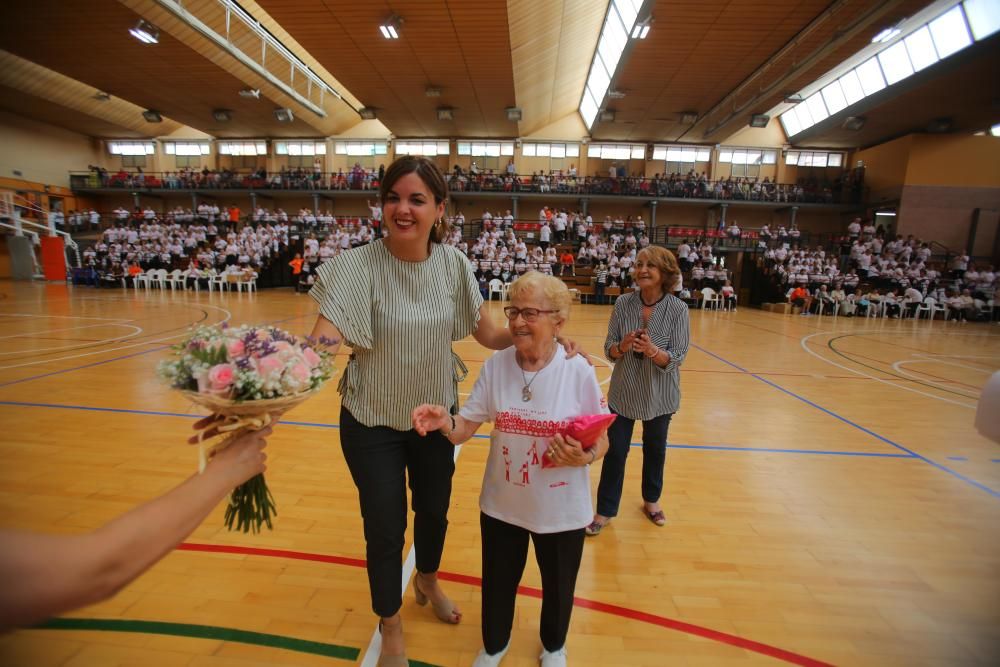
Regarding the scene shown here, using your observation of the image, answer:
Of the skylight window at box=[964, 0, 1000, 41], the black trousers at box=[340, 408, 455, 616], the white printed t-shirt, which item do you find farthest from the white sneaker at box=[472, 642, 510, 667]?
the skylight window at box=[964, 0, 1000, 41]

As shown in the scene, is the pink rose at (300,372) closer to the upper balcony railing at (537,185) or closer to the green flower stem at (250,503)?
the green flower stem at (250,503)

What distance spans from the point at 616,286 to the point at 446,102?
10.9m

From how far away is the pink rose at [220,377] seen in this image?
116cm

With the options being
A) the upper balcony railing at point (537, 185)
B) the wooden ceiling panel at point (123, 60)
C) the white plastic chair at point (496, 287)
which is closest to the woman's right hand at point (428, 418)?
the white plastic chair at point (496, 287)

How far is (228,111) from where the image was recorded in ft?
74.5

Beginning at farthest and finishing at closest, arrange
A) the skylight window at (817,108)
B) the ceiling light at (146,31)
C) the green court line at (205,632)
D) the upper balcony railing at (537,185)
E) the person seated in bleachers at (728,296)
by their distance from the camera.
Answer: the upper balcony railing at (537,185), the skylight window at (817,108), the person seated in bleachers at (728,296), the ceiling light at (146,31), the green court line at (205,632)

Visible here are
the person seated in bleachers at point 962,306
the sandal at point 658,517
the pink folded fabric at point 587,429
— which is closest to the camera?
the pink folded fabric at point 587,429

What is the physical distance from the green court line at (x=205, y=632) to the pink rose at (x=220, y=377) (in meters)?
1.41

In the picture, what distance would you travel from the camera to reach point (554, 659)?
1.84 meters

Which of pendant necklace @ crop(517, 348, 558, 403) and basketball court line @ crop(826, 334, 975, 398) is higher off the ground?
pendant necklace @ crop(517, 348, 558, 403)

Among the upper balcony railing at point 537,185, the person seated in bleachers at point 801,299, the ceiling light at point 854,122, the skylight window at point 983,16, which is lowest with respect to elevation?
the person seated in bleachers at point 801,299

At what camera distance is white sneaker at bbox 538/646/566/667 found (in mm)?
1838

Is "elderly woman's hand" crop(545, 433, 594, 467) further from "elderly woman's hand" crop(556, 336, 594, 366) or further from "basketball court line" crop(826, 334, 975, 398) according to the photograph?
"basketball court line" crop(826, 334, 975, 398)

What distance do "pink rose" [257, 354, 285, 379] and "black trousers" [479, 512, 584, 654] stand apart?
93cm
